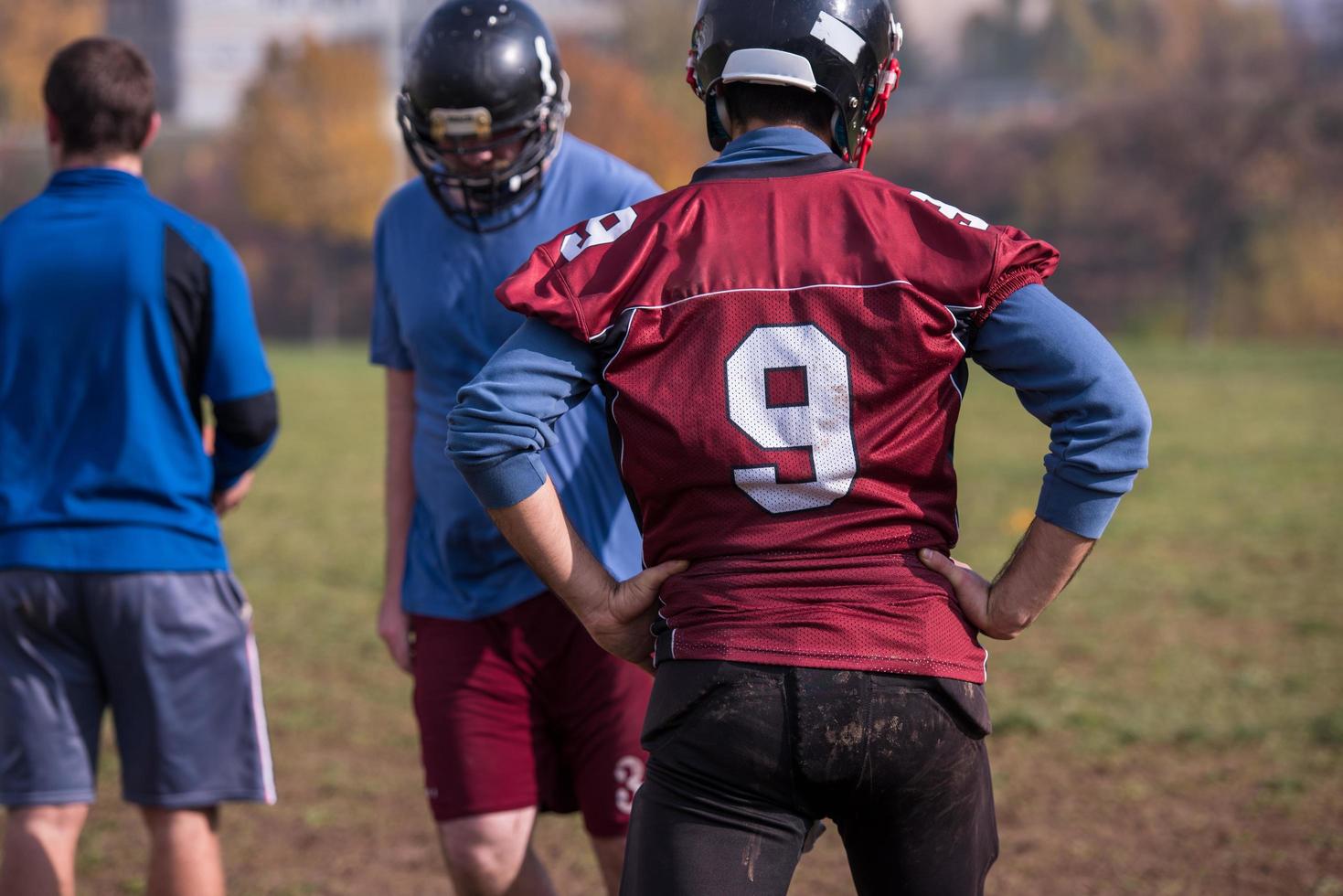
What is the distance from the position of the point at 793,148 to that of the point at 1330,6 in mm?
74854

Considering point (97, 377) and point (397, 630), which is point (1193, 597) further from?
point (97, 377)

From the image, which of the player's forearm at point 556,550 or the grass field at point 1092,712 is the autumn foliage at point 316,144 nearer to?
the grass field at point 1092,712

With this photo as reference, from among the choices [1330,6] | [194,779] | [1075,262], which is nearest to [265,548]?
[194,779]

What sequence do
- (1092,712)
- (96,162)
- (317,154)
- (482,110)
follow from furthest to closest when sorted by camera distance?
1. (317,154)
2. (1092,712)
3. (96,162)
4. (482,110)

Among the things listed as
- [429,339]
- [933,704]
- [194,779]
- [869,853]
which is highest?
[429,339]

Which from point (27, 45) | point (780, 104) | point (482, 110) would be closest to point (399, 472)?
point (482, 110)

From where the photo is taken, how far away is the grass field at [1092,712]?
4.79 m

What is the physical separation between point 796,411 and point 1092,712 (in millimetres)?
4708

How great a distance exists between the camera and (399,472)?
3.73 meters

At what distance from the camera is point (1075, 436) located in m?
2.19

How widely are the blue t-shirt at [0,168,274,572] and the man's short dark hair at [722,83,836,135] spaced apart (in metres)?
1.72

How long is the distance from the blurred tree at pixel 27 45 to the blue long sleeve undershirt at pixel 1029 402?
60604 millimetres

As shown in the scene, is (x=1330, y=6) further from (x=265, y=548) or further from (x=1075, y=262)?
(x=265, y=548)

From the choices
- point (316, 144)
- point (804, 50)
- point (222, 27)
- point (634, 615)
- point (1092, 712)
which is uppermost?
point (222, 27)
